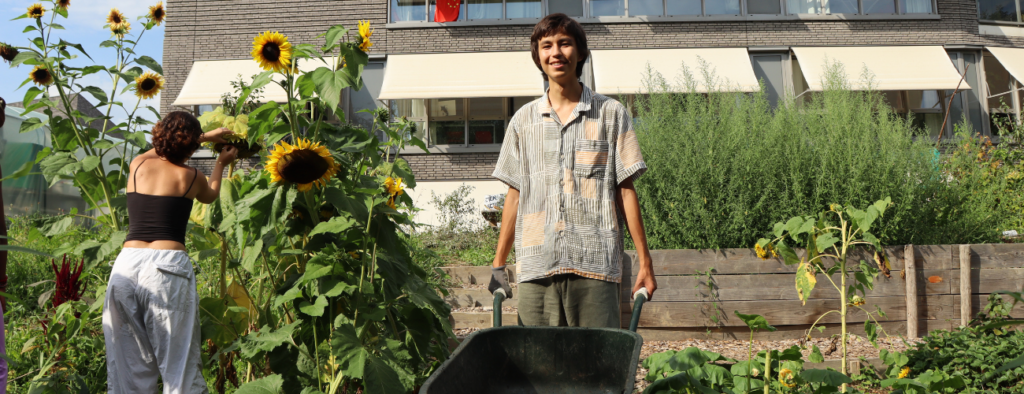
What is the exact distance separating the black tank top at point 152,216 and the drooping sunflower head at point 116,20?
33.0 inches

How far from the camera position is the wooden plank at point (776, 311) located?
13.8ft

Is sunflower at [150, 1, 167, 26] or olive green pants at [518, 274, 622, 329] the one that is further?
sunflower at [150, 1, 167, 26]

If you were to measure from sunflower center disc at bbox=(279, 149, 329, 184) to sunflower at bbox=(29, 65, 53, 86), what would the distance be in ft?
5.50

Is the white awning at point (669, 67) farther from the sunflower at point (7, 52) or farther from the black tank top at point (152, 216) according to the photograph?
the sunflower at point (7, 52)

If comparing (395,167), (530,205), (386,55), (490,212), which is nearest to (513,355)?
(530,205)

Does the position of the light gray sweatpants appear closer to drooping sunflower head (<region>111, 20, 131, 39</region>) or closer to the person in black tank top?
the person in black tank top

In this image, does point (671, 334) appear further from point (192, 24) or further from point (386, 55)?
point (192, 24)

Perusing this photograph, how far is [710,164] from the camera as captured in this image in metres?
4.69

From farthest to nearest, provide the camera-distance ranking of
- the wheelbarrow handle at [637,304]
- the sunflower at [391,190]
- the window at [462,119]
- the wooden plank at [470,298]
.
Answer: the window at [462,119]
the wooden plank at [470,298]
the sunflower at [391,190]
the wheelbarrow handle at [637,304]

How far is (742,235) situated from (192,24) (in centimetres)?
1174

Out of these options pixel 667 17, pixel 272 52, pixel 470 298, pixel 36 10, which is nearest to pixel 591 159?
pixel 272 52

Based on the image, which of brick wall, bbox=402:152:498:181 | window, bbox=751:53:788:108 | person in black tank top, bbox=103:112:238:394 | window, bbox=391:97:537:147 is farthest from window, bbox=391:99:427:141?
person in black tank top, bbox=103:112:238:394

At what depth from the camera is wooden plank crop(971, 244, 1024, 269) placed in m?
4.31

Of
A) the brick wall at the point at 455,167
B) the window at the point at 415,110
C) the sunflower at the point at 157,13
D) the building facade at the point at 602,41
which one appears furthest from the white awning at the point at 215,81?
the sunflower at the point at 157,13
